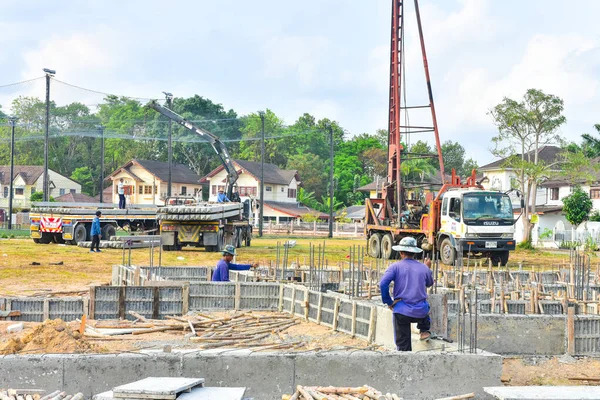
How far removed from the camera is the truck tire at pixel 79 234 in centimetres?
3131

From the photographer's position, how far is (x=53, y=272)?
21.3m

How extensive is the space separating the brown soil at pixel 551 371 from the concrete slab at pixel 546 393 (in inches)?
69.7

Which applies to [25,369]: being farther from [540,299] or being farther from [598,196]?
[598,196]

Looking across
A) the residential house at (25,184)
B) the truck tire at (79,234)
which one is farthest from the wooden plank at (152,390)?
the residential house at (25,184)

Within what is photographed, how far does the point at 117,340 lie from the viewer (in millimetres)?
11047

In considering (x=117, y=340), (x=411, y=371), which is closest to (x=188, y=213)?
(x=117, y=340)

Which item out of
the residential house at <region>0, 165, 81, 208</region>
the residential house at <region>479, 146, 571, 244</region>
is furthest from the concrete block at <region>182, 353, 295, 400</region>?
the residential house at <region>0, 165, 81, 208</region>

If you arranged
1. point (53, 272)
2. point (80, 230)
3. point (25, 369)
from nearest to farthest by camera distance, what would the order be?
point (25, 369), point (53, 272), point (80, 230)

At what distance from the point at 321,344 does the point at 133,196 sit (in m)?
59.2

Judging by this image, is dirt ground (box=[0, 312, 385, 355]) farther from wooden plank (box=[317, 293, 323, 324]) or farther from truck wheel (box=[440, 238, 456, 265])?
truck wheel (box=[440, 238, 456, 265])

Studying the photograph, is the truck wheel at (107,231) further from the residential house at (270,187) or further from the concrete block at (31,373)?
the residential house at (270,187)

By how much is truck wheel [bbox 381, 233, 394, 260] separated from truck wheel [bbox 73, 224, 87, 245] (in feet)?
38.6

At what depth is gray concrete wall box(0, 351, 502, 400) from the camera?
7.73 m

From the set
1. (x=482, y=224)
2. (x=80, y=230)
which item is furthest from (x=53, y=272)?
(x=482, y=224)
